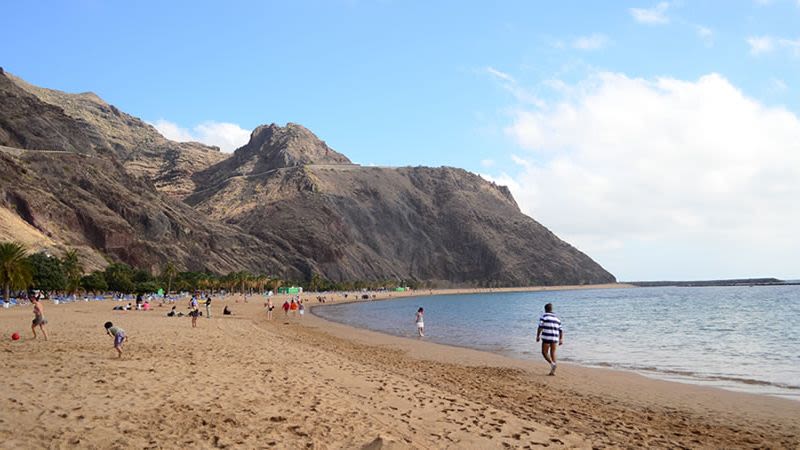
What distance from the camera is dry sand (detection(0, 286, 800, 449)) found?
24.5 feet

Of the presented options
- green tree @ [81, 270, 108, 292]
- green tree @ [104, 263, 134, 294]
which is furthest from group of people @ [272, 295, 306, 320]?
green tree @ [104, 263, 134, 294]

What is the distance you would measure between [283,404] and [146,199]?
119 m

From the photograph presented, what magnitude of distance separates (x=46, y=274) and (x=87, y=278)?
11.7 m

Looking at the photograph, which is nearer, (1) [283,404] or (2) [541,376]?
(1) [283,404]

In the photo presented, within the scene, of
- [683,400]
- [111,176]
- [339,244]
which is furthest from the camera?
A: [339,244]

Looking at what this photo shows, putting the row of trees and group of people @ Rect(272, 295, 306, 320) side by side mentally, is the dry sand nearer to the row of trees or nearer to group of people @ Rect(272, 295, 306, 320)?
group of people @ Rect(272, 295, 306, 320)

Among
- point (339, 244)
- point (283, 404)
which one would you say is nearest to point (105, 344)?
point (283, 404)

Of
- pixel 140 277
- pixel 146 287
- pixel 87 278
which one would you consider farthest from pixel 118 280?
pixel 140 277

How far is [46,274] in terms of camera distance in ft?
181

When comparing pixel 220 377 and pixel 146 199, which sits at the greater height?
pixel 146 199

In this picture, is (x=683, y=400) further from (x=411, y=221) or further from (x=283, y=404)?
(x=411, y=221)

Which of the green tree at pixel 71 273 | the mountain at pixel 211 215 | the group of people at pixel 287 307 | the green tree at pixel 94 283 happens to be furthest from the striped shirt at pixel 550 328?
the mountain at pixel 211 215

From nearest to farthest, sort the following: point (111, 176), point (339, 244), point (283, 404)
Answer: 1. point (283, 404)
2. point (111, 176)
3. point (339, 244)

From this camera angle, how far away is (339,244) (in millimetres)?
165125
